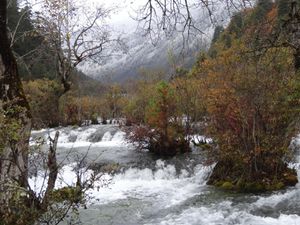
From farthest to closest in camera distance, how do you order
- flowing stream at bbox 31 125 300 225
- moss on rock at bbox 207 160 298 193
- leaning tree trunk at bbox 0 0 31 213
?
1. moss on rock at bbox 207 160 298 193
2. flowing stream at bbox 31 125 300 225
3. leaning tree trunk at bbox 0 0 31 213

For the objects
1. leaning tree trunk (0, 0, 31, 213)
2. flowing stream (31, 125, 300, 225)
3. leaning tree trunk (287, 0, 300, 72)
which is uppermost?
leaning tree trunk (287, 0, 300, 72)

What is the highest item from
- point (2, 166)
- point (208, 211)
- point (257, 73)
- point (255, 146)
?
point (257, 73)

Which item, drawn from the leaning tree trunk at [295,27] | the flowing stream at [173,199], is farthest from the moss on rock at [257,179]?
the leaning tree trunk at [295,27]

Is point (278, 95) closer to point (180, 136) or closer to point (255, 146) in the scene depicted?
point (255, 146)

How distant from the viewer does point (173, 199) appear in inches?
516

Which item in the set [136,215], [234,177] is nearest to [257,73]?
[234,177]

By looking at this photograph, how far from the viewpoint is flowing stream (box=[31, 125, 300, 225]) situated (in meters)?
10.8

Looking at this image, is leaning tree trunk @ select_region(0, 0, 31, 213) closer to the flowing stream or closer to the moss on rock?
the flowing stream

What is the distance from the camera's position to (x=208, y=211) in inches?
451

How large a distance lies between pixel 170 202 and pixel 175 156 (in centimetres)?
612

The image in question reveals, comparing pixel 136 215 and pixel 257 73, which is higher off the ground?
pixel 257 73

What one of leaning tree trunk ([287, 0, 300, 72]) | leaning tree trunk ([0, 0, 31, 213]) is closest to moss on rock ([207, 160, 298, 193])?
leaning tree trunk ([287, 0, 300, 72])

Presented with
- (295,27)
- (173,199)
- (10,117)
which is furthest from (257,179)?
(10,117)

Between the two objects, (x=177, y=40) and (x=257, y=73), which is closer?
(x=177, y=40)
